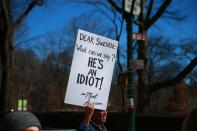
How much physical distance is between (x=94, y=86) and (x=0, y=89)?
21.3 meters

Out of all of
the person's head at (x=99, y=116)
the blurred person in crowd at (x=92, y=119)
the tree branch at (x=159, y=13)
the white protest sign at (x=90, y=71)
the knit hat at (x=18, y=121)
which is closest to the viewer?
the knit hat at (x=18, y=121)

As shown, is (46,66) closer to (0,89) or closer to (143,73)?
(0,89)

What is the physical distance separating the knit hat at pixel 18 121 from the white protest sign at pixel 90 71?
3.14 m

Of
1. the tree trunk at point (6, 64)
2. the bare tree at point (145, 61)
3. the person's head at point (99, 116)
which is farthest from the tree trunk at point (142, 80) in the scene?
the person's head at point (99, 116)

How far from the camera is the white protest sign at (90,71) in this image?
5.87 m

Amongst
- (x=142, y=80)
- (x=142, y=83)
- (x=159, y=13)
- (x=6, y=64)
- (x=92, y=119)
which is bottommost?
(x=92, y=119)

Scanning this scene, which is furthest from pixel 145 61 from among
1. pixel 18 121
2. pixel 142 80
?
pixel 18 121

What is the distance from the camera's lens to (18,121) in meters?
2.53

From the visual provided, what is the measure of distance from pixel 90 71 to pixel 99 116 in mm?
738

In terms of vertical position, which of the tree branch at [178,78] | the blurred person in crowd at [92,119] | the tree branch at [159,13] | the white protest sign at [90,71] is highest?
the tree branch at [159,13]

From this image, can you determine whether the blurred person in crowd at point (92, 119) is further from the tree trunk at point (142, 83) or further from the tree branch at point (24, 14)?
the tree branch at point (24, 14)

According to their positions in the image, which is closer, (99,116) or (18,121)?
(18,121)

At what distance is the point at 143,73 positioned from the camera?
23.2 metres

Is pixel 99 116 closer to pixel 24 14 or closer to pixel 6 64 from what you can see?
pixel 6 64
